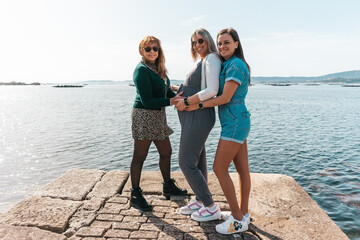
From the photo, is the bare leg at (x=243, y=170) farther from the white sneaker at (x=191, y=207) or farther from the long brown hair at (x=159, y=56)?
the long brown hair at (x=159, y=56)

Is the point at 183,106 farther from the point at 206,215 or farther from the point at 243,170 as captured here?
the point at 206,215

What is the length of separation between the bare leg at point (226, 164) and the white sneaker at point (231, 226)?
60 mm

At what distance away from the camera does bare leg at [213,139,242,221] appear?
3.08 metres

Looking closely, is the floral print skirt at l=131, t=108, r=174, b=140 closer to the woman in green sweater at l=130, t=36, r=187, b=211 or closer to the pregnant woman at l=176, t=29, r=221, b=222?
the woman in green sweater at l=130, t=36, r=187, b=211

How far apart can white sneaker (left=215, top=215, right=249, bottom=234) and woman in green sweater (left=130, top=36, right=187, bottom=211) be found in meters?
1.09

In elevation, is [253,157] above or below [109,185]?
below

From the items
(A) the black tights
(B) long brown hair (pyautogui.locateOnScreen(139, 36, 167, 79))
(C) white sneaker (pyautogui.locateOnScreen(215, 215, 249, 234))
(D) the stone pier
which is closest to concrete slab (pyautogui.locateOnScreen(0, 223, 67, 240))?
(D) the stone pier

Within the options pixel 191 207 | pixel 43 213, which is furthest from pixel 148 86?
pixel 43 213

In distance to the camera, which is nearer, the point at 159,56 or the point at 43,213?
the point at 43,213

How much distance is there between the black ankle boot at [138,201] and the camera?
3748mm

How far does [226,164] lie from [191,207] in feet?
3.07

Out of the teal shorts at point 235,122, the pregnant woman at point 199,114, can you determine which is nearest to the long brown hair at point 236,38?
the pregnant woman at point 199,114

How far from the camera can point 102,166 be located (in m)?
10.1

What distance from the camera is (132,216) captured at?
3562 millimetres
